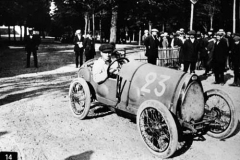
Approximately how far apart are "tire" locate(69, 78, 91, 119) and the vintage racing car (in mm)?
566

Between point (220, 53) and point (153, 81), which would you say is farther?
point (220, 53)

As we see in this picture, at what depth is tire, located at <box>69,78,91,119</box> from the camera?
5863 millimetres

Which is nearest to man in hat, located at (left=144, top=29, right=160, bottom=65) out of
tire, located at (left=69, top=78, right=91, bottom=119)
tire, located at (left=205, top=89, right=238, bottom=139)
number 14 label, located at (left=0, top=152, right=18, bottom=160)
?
tire, located at (left=69, top=78, right=91, bottom=119)

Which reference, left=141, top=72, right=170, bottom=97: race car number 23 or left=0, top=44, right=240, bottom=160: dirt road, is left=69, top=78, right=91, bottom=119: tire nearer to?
left=0, top=44, right=240, bottom=160: dirt road

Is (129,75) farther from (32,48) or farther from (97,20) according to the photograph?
(97,20)

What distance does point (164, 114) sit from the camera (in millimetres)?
4152

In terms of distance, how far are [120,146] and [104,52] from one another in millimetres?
2097

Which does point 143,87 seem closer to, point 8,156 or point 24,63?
point 8,156

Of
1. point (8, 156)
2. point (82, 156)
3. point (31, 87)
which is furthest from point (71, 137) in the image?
point (31, 87)

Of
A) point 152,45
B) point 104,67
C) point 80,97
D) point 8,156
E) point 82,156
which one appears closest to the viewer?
point 8,156

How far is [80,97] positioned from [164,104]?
7.85 ft

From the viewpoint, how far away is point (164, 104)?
181 inches

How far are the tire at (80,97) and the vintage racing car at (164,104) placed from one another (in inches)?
22.3

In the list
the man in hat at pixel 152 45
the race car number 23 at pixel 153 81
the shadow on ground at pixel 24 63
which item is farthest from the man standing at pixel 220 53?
the shadow on ground at pixel 24 63
